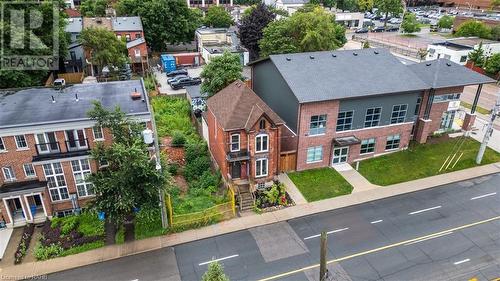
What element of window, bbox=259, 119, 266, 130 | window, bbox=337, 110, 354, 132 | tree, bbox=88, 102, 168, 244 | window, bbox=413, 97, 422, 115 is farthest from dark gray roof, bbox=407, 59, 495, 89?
tree, bbox=88, 102, 168, 244

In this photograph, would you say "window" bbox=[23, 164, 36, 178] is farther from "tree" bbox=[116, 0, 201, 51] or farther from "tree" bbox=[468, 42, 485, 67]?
"tree" bbox=[468, 42, 485, 67]

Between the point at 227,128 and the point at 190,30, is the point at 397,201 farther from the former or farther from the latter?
the point at 190,30

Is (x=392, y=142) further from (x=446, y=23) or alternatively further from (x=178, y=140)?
(x=446, y=23)

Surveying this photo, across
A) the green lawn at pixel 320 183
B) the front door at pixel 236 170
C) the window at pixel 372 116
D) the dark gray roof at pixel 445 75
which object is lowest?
the green lawn at pixel 320 183

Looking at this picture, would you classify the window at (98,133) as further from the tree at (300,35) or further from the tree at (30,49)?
the tree at (300,35)

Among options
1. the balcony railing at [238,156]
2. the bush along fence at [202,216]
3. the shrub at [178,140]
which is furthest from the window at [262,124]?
the shrub at [178,140]

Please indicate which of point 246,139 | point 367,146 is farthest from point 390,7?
point 246,139
